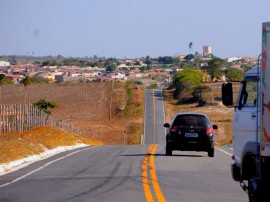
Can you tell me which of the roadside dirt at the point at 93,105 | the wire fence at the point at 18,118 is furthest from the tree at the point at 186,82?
the wire fence at the point at 18,118

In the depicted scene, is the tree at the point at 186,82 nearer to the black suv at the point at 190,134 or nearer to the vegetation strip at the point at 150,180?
the black suv at the point at 190,134

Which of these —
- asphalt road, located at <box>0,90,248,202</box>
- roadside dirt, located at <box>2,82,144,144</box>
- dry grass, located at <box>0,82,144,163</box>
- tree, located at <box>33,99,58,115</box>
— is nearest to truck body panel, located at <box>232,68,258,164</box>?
asphalt road, located at <box>0,90,248,202</box>

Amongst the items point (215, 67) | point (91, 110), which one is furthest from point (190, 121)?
point (215, 67)

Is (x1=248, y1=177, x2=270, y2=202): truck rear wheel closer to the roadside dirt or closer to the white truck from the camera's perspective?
the white truck

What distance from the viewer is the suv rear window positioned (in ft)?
88.5

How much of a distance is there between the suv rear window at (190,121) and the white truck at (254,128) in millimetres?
13289

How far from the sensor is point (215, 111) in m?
92.1

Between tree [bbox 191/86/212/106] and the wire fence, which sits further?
tree [bbox 191/86/212/106]

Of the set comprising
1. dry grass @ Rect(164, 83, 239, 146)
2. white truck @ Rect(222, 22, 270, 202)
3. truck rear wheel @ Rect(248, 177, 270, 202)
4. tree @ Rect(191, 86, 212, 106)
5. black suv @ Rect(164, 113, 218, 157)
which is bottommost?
dry grass @ Rect(164, 83, 239, 146)

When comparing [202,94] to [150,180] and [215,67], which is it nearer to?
[215,67]

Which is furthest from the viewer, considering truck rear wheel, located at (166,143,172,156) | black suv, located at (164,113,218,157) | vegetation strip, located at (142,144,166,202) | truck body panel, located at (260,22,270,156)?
truck rear wheel, located at (166,143,172,156)

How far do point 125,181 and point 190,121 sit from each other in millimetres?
9736

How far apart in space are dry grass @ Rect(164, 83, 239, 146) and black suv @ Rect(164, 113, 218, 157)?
39.2 meters

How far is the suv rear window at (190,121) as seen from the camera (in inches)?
1062
